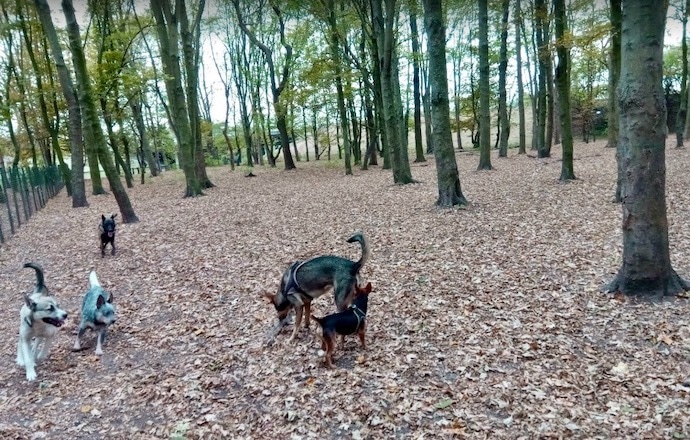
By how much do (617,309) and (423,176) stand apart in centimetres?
1323

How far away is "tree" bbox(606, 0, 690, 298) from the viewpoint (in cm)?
464

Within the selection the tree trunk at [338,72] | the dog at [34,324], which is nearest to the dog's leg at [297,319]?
the dog at [34,324]

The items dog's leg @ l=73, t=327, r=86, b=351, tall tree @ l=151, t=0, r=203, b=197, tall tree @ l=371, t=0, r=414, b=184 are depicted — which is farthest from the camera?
tall tree @ l=151, t=0, r=203, b=197

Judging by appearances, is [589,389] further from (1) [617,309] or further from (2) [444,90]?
(2) [444,90]

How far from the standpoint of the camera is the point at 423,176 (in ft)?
58.4

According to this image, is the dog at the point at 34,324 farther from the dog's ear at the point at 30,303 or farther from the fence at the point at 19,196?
the fence at the point at 19,196

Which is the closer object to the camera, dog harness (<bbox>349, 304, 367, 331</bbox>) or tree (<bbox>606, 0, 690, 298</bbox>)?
dog harness (<bbox>349, 304, 367, 331</bbox>)

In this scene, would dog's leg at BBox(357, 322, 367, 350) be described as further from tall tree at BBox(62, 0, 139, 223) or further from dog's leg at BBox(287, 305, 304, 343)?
tall tree at BBox(62, 0, 139, 223)

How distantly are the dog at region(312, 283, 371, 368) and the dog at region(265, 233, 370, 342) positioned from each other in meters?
0.15

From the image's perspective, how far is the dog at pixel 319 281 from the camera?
15.0ft

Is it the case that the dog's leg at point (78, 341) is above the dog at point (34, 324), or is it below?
below

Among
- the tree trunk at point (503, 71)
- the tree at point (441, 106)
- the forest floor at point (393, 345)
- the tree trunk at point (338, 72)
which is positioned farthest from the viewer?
the tree trunk at point (503, 71)

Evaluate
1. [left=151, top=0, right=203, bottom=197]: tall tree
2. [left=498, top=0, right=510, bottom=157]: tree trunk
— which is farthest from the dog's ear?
[left=498, top=0, right=510, bottom=157]: tree trunk

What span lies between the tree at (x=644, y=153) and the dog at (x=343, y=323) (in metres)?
3.11
